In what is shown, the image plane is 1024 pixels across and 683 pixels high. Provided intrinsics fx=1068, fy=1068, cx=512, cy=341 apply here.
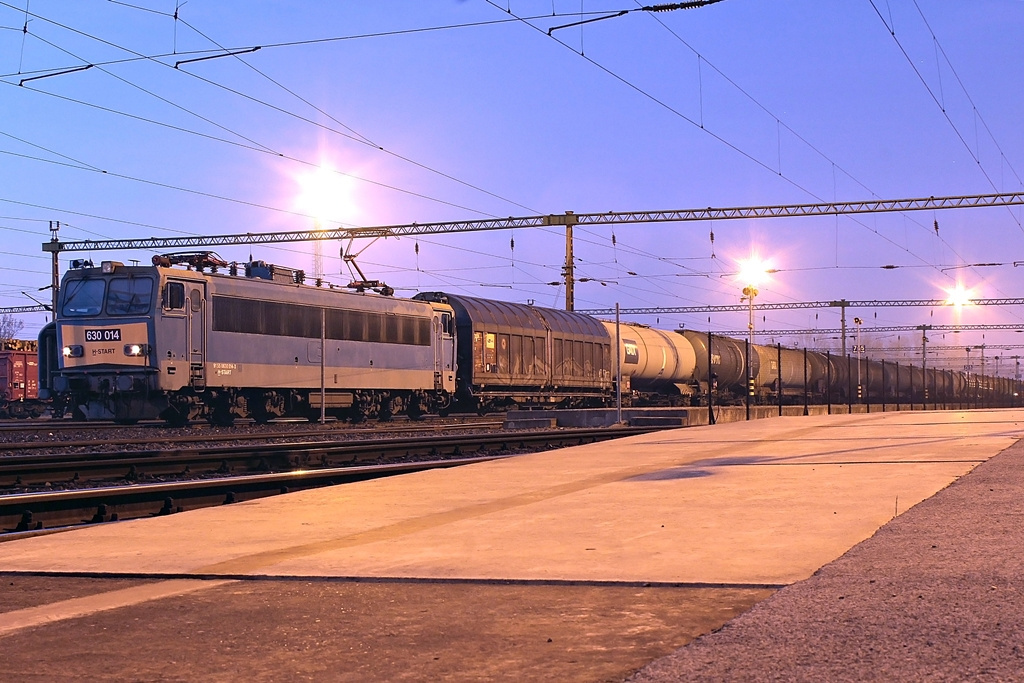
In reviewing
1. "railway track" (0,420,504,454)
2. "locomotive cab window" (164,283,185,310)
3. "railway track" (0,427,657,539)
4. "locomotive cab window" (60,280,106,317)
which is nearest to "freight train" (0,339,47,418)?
"locomotive cab window" (60,280,106,317)

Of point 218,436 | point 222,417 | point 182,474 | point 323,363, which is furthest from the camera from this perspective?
point 323,363

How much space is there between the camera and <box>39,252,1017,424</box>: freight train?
2588cm

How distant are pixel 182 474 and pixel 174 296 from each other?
36.9 feet

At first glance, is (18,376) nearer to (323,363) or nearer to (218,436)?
(323,363)

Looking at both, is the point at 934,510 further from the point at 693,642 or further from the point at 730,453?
the point at 730,453

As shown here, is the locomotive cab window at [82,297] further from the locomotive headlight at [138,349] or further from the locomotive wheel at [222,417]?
the locomotive wheel at [222,417]

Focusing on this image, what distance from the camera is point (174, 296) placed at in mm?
25875

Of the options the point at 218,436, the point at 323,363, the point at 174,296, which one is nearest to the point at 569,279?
the point at 323,363

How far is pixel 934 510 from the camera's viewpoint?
934cm

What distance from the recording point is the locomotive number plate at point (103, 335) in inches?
1010

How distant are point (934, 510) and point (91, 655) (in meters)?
7.07

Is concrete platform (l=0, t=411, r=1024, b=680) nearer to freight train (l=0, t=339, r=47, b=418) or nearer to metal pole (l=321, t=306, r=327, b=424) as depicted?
metal pole (l=321, t=306, r=327, b=424)

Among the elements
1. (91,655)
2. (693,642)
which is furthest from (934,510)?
(91,655)

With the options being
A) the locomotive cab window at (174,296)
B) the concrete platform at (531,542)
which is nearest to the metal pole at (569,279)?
the locomotive cab window at (174,296)
